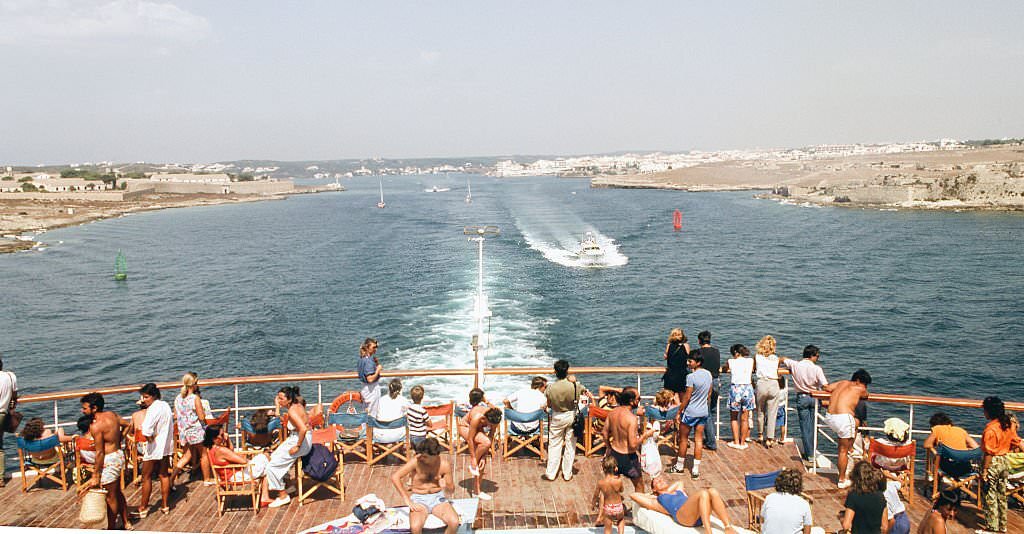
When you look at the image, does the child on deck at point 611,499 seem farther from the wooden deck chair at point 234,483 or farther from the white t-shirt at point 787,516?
the wooden deck chair at point 234,483

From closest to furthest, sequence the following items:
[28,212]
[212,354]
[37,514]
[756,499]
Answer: [756,499]
[37,514]
[212,354]
[28,212]

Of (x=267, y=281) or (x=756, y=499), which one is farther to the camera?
(x=267, y=281)

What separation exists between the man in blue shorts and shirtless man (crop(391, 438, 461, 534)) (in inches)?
151

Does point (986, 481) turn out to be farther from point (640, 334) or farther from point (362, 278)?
point (362, 278)

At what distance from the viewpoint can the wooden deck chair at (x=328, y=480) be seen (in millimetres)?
8641

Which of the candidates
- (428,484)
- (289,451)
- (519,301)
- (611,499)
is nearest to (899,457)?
(611,499)

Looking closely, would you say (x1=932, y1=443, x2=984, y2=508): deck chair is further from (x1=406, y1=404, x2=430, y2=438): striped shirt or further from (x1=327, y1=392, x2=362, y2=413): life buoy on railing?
(x1=327, y1=392, x2=362, y2=413): life buoy on railing

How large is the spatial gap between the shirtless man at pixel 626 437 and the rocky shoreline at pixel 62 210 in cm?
8274

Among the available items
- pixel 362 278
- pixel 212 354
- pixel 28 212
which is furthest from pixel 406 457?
pixel 28 212

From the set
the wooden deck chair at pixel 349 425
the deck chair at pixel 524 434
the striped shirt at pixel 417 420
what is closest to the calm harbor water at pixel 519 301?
the wooden deck chair at pixel 349 425

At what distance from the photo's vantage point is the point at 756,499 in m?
7.93

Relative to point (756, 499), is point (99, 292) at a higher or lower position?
lower

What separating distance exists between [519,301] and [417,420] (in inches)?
1201

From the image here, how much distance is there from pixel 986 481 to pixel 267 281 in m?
51.9
